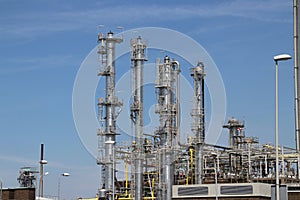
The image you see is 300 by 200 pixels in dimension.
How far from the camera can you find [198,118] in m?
64.1

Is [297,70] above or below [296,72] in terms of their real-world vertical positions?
above

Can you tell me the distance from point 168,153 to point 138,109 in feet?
22.8

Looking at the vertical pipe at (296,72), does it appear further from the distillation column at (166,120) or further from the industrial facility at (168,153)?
the distillation column at (166,120)

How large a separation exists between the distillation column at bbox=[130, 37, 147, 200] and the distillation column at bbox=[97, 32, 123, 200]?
8.27 ft

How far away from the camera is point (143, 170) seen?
64312 millimetres

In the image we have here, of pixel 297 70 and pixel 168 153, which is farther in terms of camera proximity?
pixel 297 70

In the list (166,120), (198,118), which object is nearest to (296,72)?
(198,118)

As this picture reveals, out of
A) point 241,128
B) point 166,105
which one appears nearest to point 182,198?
point 166,105

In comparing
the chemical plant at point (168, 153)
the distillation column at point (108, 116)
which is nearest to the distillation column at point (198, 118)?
the chemical plant at point (168, 153)

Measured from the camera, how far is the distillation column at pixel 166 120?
202 feet

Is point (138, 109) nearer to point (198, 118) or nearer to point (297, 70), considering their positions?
point (198, 118)

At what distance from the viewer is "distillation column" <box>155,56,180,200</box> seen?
61.6 m

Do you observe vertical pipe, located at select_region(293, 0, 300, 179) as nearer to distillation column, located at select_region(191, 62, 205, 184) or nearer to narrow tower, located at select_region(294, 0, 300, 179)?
narrow tower, located at select_region(294, 0, 300, 179)

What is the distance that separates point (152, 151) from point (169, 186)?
466cm
